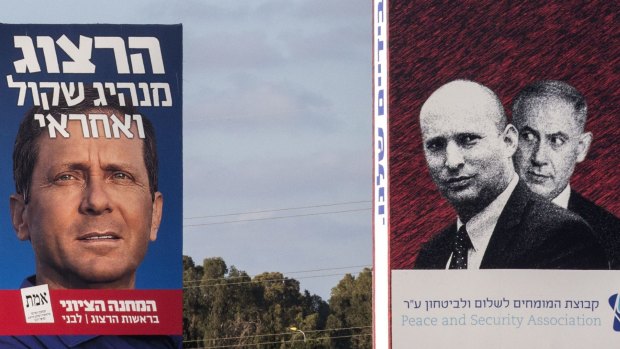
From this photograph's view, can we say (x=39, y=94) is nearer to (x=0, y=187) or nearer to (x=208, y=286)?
(x=0, y=187)

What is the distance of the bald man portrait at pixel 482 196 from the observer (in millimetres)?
19875

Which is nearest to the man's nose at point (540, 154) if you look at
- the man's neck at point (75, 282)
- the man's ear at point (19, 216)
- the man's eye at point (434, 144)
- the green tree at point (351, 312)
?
the man's eye at point (434, 144)

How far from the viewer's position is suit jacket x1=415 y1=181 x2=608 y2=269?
65.3 ft

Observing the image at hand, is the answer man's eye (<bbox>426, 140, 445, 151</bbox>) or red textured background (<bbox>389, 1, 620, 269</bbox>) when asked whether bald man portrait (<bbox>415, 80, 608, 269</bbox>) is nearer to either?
man's eye (<bbox>426, 140, 445, 151</bbox>)

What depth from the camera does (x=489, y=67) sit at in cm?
2002

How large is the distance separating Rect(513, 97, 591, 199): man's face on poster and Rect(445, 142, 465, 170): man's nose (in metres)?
0.60

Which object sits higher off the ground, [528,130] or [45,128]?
[45,128]

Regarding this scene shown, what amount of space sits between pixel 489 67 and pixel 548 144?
1.00 meters

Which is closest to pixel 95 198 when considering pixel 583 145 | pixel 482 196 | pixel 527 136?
pixel 482 196

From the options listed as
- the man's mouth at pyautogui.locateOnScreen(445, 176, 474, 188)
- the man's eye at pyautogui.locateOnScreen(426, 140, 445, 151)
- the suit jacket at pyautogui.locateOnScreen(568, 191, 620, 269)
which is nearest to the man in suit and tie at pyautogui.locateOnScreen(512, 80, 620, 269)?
the suit jacket at pyautogui.locateOnScreen(568, 191, 620, 269)

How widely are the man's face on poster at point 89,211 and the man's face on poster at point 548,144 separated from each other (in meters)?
3.86

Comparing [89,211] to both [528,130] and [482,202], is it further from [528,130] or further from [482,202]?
[528,130]

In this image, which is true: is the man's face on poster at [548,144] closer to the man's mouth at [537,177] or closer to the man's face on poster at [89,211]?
the man's mouth at [537,177]

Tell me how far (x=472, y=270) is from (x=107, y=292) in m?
3.84
